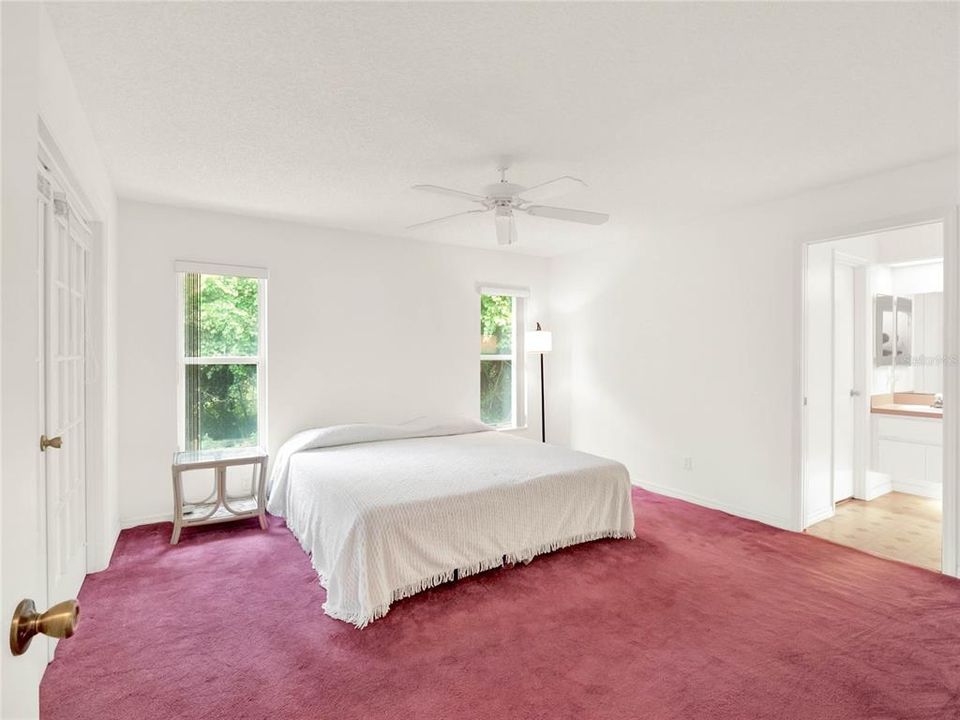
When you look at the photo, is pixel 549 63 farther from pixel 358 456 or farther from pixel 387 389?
pixel 387 389

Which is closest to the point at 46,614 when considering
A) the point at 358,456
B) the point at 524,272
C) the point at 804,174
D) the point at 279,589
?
the point at 279,589

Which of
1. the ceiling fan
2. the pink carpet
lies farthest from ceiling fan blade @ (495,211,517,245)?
the pink carpet

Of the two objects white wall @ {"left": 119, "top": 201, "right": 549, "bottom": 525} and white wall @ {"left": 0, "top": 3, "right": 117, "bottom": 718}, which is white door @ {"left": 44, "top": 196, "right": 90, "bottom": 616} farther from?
white wall @ {"left": 0, "top": 3, "right": 117, "bottom": 718}

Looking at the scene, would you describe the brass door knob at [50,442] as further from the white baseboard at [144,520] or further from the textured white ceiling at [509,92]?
the white baseboard at [144,520]

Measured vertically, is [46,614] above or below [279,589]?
above

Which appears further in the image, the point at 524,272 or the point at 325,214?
the point at 524,272

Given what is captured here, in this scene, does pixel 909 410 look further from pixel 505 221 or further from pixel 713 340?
pixel 505 221

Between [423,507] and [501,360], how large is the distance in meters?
3.14

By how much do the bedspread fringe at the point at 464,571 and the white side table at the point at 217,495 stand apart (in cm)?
147

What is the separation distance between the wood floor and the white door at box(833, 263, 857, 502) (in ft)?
0.74

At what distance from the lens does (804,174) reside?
3219mm

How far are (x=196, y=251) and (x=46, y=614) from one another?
12.6 feet

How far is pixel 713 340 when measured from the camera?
4.20 metres

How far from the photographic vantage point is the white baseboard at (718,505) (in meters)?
3.75
